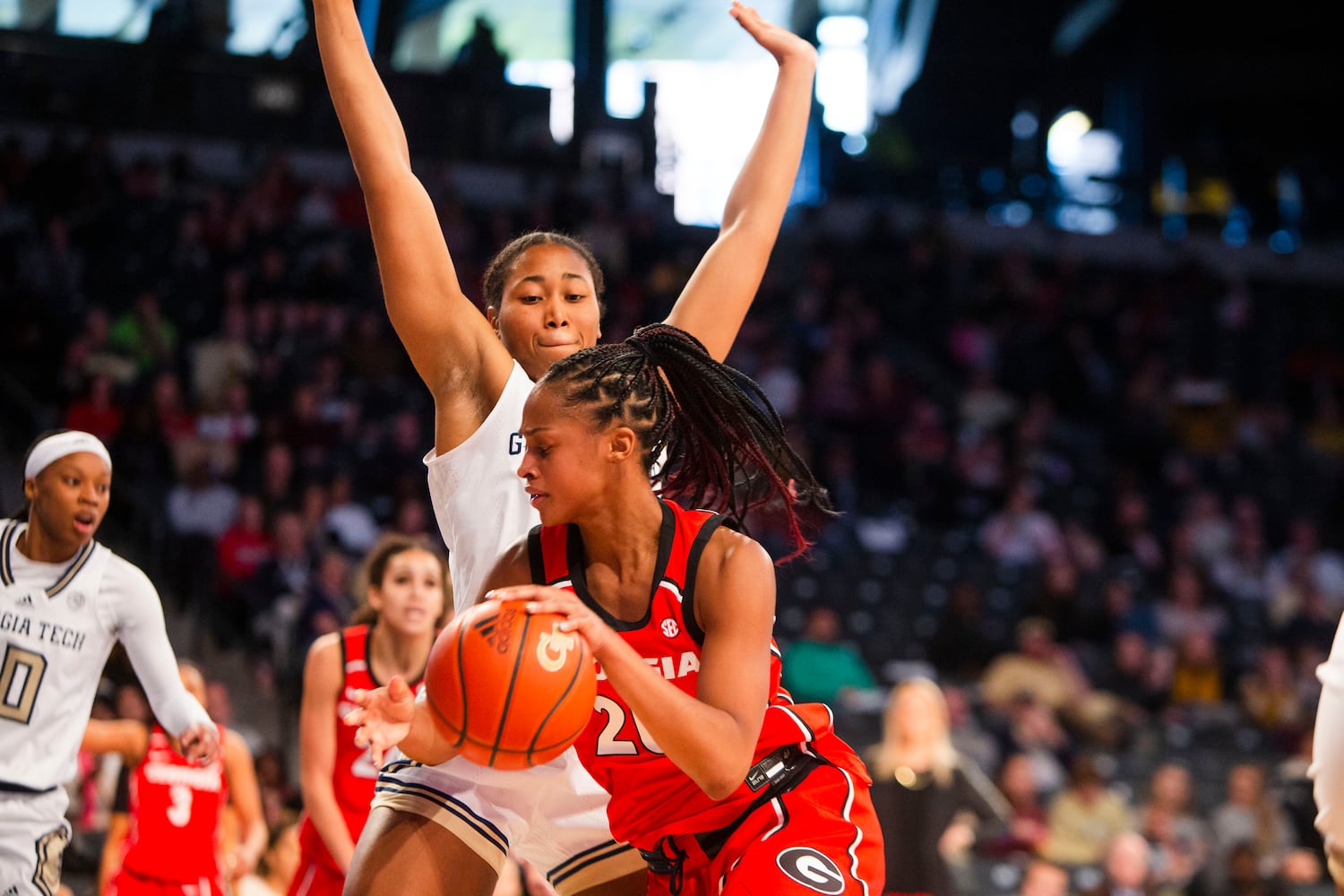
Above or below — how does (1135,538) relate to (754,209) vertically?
below

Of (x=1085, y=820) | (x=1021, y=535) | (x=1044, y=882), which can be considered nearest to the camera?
(x=1044, y=882)

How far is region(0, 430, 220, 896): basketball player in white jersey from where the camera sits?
4059mm

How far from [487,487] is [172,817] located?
2838 millimetres

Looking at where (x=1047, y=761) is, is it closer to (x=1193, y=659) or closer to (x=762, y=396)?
(x=1193, y=659)

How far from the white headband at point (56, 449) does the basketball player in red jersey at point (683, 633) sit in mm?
1890

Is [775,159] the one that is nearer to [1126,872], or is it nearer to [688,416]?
[688,416]

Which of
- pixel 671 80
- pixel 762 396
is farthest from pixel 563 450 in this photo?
pixel 671 80

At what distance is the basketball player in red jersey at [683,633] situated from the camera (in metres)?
2.60

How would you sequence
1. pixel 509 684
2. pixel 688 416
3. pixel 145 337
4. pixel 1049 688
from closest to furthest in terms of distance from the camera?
pixel 509 684, pixel 688 416, pixel 1049 688, pixel 145 337

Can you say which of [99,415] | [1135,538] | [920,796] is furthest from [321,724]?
[1135,538]

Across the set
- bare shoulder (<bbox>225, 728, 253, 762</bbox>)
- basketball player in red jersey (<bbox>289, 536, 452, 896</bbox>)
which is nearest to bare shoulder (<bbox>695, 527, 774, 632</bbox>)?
basketball player in red jersey (<bbox>289, 536, 452, 896</bbox>)

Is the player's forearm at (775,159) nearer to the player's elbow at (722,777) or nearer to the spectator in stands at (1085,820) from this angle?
the player's elbow at (722,777)

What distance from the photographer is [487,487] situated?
3.13m

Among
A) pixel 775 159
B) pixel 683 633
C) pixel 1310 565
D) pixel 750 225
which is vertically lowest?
pixel 1310 565
